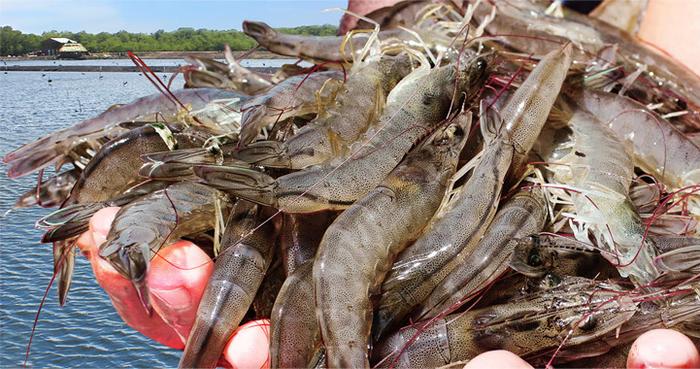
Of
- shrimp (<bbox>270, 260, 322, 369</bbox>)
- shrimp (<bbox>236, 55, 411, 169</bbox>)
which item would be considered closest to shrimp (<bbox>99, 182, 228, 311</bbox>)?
shrimp (<bbox>236, 55, 411, 169</bbox>)

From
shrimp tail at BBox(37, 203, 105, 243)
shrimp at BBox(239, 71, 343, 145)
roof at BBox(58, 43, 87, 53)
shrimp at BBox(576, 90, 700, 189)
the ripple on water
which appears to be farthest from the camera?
roof at BBox(58, 43, 87, 53)

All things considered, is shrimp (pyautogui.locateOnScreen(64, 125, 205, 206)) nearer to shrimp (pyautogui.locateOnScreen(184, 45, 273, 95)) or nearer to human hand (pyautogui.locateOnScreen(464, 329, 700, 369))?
shrimp (pyautogui.locateOnScreen(184, 45, 273, 95))

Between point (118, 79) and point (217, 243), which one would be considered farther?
point (118, 79)

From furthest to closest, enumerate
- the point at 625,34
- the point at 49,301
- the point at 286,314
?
the point at 49,301, the point at 625,34, the point at 286,314

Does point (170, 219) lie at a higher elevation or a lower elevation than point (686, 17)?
lower

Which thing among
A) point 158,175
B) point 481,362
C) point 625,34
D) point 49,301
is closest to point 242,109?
point 158,175

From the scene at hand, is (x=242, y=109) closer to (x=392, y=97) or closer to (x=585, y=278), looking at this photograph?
(x=392, y=97)
